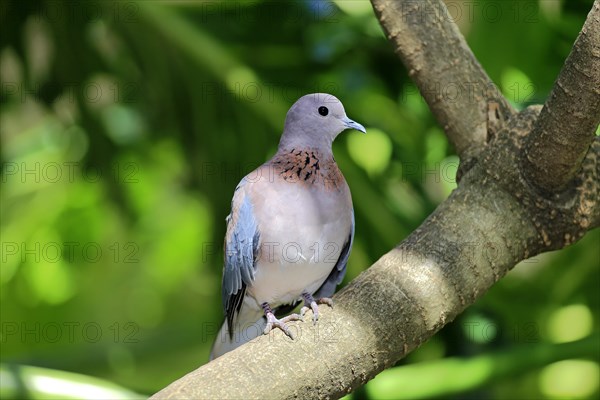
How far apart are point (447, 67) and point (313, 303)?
0.45 m

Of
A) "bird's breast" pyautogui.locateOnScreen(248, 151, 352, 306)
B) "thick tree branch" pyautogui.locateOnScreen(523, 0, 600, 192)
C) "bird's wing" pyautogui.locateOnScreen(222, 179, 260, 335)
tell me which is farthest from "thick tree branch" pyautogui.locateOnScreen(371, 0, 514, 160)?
"bird's wing" pyautogui.locateOnScreen(222, 179, 260, 335)

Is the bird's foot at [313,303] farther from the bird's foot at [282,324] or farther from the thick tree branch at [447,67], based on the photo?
the thick tree branch at [447,67]

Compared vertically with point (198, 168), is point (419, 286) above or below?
below

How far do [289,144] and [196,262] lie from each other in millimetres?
1662

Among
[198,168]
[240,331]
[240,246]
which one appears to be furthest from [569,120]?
[198,168]

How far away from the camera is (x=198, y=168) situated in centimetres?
232

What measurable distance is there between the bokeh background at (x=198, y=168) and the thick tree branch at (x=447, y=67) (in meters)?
0.48

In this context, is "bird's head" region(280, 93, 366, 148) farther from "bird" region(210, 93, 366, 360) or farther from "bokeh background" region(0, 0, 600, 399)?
"bokeh background" region(0, 0, 600, 399)

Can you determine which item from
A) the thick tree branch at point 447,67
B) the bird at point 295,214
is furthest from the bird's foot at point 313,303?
the thick tree branch at point 447,67

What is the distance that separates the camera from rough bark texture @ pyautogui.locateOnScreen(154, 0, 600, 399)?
103 cm

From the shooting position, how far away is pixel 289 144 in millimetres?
1223

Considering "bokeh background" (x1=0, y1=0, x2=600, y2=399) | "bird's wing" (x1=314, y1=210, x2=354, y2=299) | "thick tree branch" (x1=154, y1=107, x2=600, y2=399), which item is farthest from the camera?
"bokeh background" (x1=0, y1=0, x2=600, y2=399)

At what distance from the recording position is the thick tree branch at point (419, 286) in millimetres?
1022

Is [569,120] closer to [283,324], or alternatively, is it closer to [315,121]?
[315,121]
